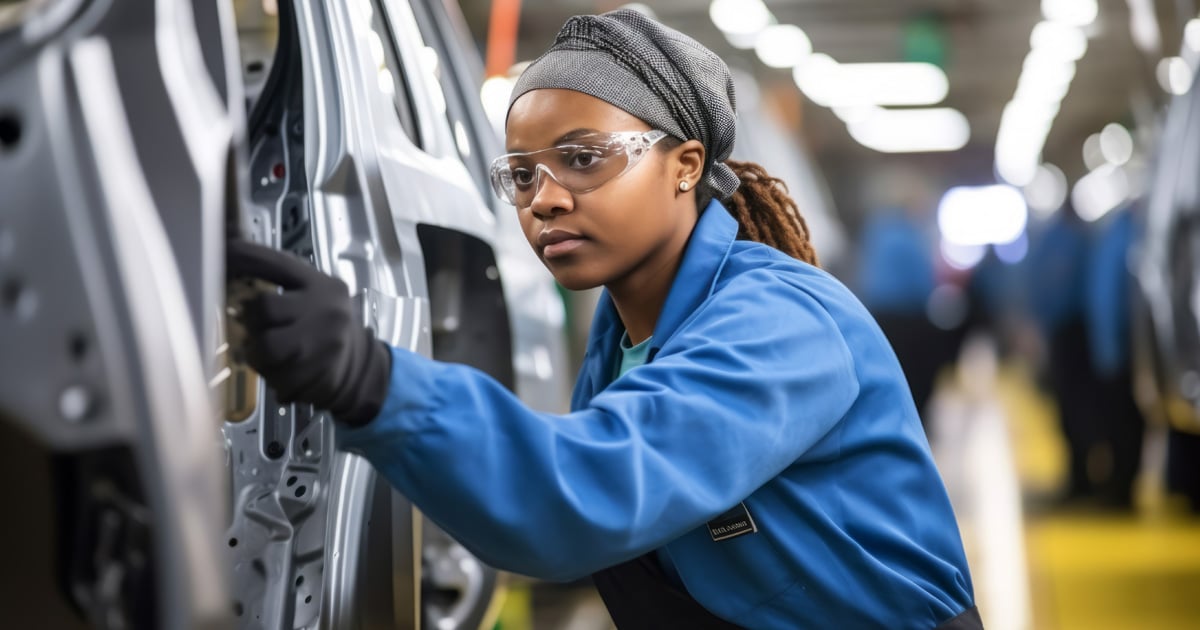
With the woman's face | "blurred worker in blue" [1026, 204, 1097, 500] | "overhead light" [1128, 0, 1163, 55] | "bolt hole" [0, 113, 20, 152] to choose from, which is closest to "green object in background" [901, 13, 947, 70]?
"blurred worker in blue" [1026, 204, 1097, 500]

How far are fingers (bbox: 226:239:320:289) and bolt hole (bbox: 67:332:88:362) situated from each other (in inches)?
8.6

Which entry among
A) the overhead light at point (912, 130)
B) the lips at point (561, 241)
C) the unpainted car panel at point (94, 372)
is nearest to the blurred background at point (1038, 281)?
the overhead light at point (912, 130)

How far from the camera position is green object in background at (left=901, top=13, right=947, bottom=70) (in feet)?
43.6

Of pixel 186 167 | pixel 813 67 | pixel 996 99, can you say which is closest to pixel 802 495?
pixel 186 167

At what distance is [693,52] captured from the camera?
1.84m

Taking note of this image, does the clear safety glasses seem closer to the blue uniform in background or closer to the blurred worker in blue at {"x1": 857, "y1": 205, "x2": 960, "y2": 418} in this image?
the blurred worker in blue at {"x1": 857, "y1": 205, "x2": 960, "y2": 418}

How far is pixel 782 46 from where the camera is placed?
1574 centimetres

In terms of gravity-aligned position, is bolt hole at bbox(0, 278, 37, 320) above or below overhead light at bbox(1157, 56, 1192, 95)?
above

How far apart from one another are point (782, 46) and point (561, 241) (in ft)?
47.6

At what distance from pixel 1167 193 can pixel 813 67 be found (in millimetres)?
13051

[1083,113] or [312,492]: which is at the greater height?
[312,492]

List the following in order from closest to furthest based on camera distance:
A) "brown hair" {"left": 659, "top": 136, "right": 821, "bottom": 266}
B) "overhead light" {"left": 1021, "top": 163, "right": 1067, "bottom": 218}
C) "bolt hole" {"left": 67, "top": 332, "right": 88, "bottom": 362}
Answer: "bolt hole" {"left": 67, "top": 332, "right": 88, "bottom": 362} < "brown hair" {"left": 659, "top": 136, "right": 821, "bottom": 266} < "overhead light" {"left": 1021, "top": 163, "right": 1067, "bottom": 218}

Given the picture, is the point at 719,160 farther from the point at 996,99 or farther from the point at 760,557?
the point at 996,99

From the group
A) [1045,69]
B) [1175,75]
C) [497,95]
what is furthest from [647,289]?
[1045,69]
